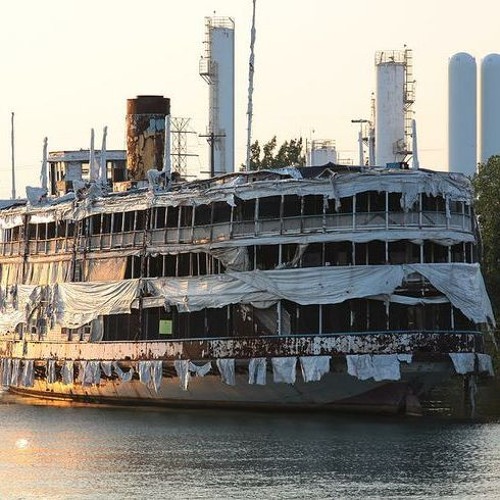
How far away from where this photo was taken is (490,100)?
130 m

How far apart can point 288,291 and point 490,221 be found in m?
25.0

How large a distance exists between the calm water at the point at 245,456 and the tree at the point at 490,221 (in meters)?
21.2

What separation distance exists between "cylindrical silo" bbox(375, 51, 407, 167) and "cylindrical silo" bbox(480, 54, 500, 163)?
99.0 ft

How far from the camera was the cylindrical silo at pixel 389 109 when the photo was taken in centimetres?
9844

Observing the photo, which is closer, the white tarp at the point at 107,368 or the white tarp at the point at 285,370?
the white tarp at the point at 285,370

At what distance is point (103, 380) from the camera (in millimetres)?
67500

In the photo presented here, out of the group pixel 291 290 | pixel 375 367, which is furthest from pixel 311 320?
pixel 375 367

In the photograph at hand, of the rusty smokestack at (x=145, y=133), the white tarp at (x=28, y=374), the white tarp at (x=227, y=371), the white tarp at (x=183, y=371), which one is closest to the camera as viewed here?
the white tarp at (x=227, y=371)

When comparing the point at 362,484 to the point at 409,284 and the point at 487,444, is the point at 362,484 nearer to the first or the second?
the point at 487,444

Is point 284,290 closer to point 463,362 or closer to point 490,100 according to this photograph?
point 463,362

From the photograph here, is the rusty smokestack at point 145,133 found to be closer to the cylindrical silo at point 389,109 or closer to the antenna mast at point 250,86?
the antenna mast at point 250,86

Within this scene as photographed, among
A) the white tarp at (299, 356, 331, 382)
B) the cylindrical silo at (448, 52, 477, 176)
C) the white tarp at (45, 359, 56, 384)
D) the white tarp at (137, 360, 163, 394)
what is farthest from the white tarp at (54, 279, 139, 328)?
the cylindrical silo at (448, 52, 477, 176)

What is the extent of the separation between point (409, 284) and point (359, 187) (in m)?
3.60

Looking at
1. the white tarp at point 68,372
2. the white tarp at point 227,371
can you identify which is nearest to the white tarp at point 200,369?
the white tarp at point 227,371
